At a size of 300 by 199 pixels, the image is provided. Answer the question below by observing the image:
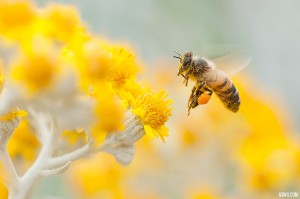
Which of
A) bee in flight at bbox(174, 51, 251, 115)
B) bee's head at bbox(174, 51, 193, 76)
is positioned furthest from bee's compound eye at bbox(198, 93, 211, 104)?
bee's head at bbox(174, 51, 193, 76)

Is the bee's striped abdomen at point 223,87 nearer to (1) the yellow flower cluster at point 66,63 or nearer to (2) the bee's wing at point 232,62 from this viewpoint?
(2) the bee's wing at point 232,62

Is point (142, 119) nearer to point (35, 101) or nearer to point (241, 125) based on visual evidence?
point (35, 101)

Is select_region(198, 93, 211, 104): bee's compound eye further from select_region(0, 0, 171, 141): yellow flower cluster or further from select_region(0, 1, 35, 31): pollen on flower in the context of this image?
select_region(0, 1, 35, 31): pollen on flower

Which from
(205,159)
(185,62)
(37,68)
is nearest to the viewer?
(37,68)

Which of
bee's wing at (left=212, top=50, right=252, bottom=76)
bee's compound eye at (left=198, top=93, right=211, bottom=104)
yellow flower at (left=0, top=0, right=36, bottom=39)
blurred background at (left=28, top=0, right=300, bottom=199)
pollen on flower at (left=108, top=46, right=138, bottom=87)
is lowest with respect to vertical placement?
blurred background at (left=28, top=0, right=300, bottom=199)

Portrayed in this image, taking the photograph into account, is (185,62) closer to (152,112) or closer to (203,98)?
(203,98)

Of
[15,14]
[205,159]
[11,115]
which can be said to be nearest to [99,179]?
[205,159]

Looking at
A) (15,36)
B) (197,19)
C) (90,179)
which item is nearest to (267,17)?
(197,19)
